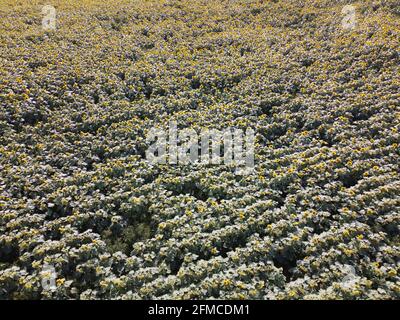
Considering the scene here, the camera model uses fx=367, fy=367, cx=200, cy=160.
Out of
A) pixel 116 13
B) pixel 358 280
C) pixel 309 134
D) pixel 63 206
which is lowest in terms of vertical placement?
pixel 358 280

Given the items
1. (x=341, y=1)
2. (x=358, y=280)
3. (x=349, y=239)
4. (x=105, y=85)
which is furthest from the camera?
(x=341, y=1)

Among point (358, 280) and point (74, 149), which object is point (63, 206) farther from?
point (358, 280)

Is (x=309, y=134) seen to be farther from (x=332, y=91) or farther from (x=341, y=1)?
(x=341, y=1)

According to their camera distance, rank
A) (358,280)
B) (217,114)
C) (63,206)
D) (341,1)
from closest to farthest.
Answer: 1. (358,280)
2. (63,206)
3. (217,114)
4. (341,1)

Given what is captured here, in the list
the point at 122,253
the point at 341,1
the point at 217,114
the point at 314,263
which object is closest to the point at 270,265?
the point at 314,263

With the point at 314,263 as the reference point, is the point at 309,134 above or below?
above

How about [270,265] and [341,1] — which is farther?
[341,1]
